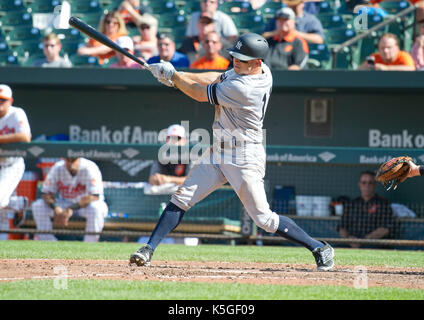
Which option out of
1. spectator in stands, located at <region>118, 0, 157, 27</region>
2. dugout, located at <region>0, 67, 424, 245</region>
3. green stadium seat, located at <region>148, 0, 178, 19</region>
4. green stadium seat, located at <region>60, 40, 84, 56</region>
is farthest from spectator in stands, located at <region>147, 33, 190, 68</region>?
green stadium seat, located at <region>148, 0, 178, 19</region>

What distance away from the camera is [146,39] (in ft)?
37.5

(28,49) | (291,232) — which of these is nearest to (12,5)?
(28,49)

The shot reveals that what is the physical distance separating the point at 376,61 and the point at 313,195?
1.97m

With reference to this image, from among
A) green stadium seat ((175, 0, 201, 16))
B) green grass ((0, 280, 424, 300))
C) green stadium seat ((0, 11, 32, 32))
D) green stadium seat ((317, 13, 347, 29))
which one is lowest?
green grass ((0, 280, 424, 300))

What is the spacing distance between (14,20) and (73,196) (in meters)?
4.47

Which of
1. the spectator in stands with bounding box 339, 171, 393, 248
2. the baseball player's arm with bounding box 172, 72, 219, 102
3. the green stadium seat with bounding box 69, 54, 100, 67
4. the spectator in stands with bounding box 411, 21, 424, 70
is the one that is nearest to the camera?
the baseball player's arm with bounding box 172, 72, 219, 102

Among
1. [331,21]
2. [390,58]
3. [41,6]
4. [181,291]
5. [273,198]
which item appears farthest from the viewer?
[41,6]

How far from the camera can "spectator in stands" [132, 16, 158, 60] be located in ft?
36.8

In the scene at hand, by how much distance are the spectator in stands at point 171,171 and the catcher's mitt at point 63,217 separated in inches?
42.7

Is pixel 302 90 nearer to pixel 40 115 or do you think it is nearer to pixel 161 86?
pixel 161 86

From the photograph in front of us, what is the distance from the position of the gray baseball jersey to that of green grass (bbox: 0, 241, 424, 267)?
5.32ft

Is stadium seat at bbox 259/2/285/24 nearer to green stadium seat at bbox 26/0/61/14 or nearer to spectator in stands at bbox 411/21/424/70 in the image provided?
spectator in stands at bbox 411/21/424/70

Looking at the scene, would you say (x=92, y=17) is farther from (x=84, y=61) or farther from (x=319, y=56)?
(x=319, y=56)

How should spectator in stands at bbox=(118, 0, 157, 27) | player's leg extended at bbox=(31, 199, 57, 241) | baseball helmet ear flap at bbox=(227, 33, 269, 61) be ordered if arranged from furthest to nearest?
spectator in stands at bbox=(118, 0, 157, 27)
player's leg extended at bbox=(31, 199, 57, 241)
baseball helmet ear flap at bbox=(227, 33, 269, 61)
